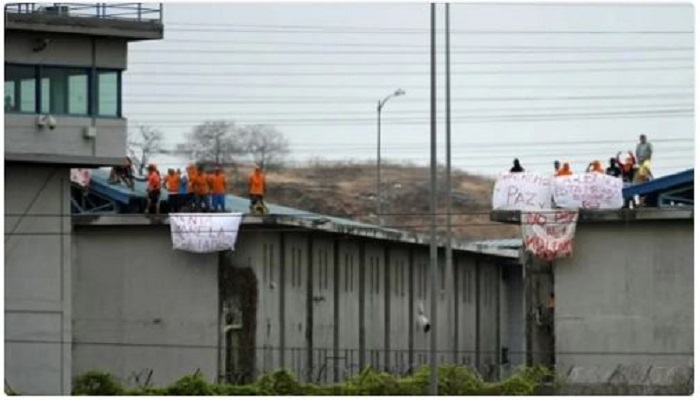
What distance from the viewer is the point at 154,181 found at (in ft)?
185

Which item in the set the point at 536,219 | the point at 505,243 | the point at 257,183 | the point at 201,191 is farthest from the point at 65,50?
the point at 505,243

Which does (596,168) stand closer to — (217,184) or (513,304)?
(217,184)

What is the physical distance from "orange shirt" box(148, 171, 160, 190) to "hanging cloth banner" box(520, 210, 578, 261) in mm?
9179

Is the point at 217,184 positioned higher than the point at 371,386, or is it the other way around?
the point at 217,184

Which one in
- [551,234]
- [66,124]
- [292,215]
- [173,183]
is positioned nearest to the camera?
[66,124]

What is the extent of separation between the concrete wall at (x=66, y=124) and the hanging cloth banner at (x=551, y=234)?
34.3 feet

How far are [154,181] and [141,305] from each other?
3.08m

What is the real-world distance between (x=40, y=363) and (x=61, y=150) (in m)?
4.89

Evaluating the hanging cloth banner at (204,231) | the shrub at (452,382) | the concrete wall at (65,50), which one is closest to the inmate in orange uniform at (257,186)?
the hanging cloth banner at (204,231)

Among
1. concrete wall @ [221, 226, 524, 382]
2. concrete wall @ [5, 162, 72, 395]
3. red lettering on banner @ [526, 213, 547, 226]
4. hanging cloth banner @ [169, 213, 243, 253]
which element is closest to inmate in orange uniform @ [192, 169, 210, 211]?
hanging cloth banner @ [169, 213, 243, 253]

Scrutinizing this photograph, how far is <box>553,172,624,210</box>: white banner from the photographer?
55.2 metres

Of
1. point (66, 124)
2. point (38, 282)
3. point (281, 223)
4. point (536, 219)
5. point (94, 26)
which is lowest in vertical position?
point (38, 282)

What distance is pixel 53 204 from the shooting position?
171 ft

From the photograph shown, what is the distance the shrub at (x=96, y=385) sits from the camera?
50469mm
